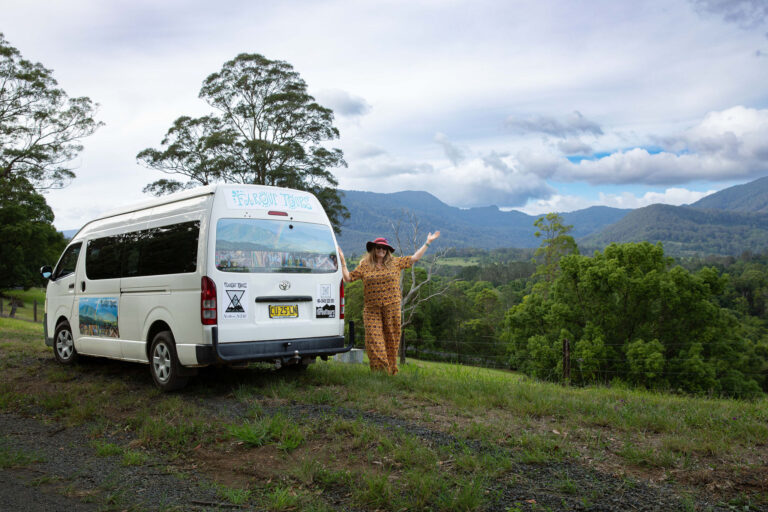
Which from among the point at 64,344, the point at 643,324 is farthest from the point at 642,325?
the point at 64,344

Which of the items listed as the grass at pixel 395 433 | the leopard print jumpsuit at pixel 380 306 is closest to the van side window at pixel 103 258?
the grass at pixel 395 433

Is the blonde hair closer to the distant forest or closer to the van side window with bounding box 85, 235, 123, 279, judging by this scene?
the van side window with bounding box 85, 235, 123, 279

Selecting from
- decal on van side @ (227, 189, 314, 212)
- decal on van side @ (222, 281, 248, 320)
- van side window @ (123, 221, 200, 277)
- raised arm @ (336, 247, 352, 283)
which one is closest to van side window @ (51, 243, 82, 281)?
van side window @ (123, 221, 200, 277)

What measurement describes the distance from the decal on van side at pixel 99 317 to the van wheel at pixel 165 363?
3.52ft

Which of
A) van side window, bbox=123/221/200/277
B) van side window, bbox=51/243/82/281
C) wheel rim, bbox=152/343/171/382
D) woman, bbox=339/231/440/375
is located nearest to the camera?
van side window, bbox=123/221/200/277

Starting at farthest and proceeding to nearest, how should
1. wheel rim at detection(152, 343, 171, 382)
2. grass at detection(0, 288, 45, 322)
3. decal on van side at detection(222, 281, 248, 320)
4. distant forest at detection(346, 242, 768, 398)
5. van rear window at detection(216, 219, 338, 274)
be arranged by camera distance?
1. grass at detection(0, 288, 45, 322)
2. distant forest at detection(346, 242, 768, 398)
3. wheel rim at detection(152, 343, 171, 382)
4. van rear window at detection(216, 219, 338, 274)
5. decal on van side at detection(222, 281, 248, 320)

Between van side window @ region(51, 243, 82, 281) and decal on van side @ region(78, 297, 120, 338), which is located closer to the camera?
decal on van side @ region(78, 297, 120, 338)

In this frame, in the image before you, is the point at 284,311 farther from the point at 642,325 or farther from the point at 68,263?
the point at 642,325

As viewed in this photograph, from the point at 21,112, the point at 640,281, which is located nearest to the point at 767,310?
the point at 640,281

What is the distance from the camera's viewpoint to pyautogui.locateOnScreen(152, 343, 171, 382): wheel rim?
714 centimetres

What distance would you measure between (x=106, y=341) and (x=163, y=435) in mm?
3361

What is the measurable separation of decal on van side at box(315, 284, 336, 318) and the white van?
1 centimetres

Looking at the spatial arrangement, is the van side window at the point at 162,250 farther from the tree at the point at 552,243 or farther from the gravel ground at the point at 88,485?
the tree at the point at 552,243

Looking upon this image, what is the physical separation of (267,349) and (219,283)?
99 centimetres
